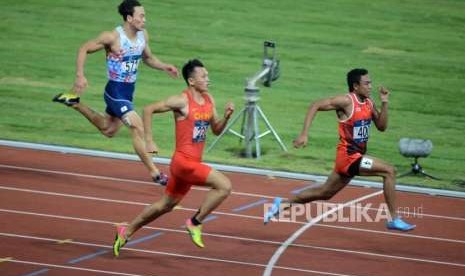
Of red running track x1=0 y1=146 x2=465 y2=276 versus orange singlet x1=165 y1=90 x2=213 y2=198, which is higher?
orange singlet x1=165 y1=90 x2=213 y2=198

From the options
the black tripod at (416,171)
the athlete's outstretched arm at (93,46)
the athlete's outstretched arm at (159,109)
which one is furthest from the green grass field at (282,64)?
the athlete's outstretched arm at (159,109)

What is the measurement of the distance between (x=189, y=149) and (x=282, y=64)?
12947 mm

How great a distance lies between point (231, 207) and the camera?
15.0 m

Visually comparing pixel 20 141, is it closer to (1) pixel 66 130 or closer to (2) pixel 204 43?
(1) pixel 66 130

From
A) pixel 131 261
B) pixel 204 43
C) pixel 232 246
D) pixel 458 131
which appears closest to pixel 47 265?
pixel 131 261

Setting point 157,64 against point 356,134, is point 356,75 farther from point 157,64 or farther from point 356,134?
point 157,64

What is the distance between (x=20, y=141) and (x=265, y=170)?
385 centimetres

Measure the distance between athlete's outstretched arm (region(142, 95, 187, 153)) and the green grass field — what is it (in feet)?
19.3

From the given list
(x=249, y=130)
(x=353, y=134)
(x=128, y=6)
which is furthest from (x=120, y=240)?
(x=249, y=130)

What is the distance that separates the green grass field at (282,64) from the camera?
1930 centimetres

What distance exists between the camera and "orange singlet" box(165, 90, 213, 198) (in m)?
12.0

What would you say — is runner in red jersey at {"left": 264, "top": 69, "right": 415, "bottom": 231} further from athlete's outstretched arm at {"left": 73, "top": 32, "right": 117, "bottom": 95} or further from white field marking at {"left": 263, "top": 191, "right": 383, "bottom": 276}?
athlete's outstretched arm at {"left": 73, "top": 32, "right": 117, "bottom": 95}

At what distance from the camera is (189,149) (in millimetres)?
12078

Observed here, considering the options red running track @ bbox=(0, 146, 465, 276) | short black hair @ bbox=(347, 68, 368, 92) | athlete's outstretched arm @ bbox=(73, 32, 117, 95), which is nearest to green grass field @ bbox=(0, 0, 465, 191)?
red running track @ bbox=(0, 146, 465, 276)
